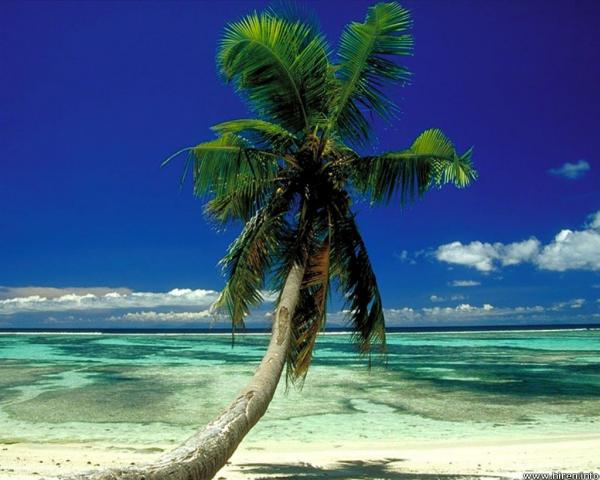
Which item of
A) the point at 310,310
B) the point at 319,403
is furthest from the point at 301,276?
the point at 319,403

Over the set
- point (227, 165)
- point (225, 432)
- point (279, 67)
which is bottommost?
point (225, 432)

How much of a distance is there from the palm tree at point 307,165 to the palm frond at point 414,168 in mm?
15

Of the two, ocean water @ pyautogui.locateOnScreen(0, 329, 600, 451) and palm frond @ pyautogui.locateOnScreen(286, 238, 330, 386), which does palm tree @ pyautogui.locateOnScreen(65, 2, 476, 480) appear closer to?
palm frond @ pyautogui.locateOnScreen(286, 238, 330, 386)

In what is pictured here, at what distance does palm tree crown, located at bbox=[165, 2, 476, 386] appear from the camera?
6859 millimetres

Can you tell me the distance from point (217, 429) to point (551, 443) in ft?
25.0

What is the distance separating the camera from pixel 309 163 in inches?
286

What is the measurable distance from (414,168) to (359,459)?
4685 mm

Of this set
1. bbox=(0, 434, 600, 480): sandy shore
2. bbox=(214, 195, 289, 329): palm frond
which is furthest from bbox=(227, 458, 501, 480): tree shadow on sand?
bbox=(214, 195, 289, 329): palm frond

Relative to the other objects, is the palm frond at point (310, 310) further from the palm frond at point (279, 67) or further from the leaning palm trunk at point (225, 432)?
the palm frond at point (279, 67)

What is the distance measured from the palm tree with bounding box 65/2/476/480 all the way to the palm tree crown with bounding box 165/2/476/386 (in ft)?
0.05

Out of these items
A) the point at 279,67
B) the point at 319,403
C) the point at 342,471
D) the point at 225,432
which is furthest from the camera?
the point at 319,403

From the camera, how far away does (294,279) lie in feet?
22.3

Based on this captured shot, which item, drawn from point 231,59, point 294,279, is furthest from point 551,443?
point 231,59

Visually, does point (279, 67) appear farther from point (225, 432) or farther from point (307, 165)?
A: point (225, 432)
